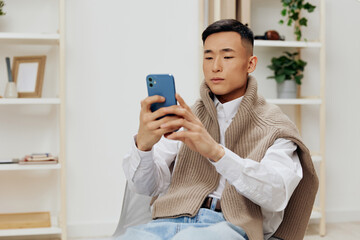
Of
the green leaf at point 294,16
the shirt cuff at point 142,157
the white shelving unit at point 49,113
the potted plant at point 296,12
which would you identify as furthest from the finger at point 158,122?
the green leaf at point 294,16

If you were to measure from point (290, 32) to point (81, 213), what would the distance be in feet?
6.04

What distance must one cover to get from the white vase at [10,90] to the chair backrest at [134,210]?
1.45 meters

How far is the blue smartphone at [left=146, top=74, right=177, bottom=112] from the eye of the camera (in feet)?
4.18

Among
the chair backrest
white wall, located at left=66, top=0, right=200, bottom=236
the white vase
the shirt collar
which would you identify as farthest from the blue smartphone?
white wall, located at left=66, top=0, right=200, bottom=236

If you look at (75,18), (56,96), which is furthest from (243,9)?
(56,96)

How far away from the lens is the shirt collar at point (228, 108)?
155 centimetres

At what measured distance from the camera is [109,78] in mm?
3113

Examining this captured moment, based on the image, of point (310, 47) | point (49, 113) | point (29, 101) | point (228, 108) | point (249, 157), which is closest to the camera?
point (249, 157)

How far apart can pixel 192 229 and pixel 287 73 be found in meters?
2.06

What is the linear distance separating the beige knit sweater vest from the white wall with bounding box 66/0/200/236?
5.34ft

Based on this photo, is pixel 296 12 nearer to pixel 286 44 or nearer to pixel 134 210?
pixel 286 44

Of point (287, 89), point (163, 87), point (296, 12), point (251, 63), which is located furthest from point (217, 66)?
point (296, 12)

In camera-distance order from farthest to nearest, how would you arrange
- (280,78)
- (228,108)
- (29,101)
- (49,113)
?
(280,78) < (49,113) < (29,101) < (228,108)

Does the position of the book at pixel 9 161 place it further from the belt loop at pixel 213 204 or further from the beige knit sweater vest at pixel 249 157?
the belt loop at pixel 213 204
